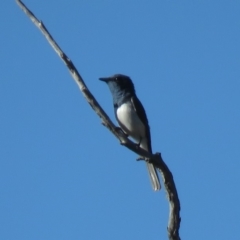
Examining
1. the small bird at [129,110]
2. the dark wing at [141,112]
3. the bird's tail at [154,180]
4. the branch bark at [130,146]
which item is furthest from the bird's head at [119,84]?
the branch bark at [130,146]

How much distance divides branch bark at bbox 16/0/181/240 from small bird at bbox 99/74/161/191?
418 cm

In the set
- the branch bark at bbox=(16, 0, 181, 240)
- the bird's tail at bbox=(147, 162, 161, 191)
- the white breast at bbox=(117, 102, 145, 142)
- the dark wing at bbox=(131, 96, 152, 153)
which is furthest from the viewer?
the dark wing at bbox=(131, 96, 152, 153)

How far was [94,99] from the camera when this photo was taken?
19.5 ft

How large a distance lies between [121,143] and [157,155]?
1.22ft

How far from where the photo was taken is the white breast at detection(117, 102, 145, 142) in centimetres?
1038

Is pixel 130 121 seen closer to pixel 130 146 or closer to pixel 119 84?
pixel 119 84

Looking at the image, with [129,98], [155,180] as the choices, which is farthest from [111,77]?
[155,180]

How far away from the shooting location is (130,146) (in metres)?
6.20

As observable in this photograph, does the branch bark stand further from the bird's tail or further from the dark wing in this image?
the dark wing

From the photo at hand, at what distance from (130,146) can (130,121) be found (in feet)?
13.8

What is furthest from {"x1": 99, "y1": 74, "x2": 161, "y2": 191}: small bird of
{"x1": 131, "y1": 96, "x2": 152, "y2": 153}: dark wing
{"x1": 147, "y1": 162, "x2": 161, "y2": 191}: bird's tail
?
{"x1": 147, "y1": 162, "x2": 161, "y2": 191}: bird's tail

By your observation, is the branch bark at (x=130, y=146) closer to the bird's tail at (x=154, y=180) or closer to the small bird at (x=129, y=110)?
the bird's tail at (x=154, y=180)

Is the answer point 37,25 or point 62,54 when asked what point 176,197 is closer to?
point 62,54

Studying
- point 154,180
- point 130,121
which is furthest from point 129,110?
point 154,180
